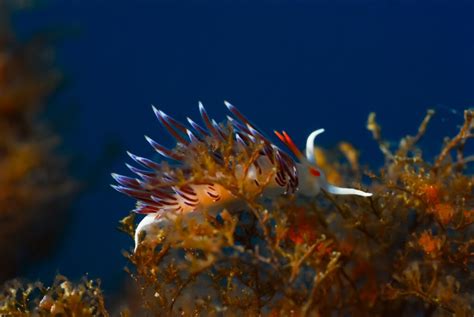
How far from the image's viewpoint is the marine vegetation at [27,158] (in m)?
5.68

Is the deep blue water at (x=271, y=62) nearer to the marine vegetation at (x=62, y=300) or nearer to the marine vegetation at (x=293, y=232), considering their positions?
the marine vegetation at (x=293, y=232)

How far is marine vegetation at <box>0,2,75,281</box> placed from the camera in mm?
5684

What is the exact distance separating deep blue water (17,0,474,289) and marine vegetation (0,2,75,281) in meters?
10.9

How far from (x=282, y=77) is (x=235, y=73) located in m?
2.51

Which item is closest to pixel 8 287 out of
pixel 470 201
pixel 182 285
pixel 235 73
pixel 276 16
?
pixel 182 285

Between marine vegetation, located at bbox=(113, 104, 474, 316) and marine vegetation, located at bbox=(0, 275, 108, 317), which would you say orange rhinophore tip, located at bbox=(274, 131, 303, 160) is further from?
marine vegetation, located at bbox=(0, 275, 108, 317)

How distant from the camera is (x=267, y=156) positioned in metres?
2.05

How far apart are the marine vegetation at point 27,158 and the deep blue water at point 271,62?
10.9m

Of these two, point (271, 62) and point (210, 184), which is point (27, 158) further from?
point (271, 62)

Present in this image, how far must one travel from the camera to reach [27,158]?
571cm

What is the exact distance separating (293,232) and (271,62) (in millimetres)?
22453

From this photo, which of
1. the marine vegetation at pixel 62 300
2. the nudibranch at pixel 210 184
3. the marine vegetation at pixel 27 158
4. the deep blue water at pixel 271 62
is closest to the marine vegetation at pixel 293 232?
the nudibranch at pixel 210 184

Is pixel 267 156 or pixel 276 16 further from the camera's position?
pixel 276 16

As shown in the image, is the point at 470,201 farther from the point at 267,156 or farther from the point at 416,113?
the point at 416,113
